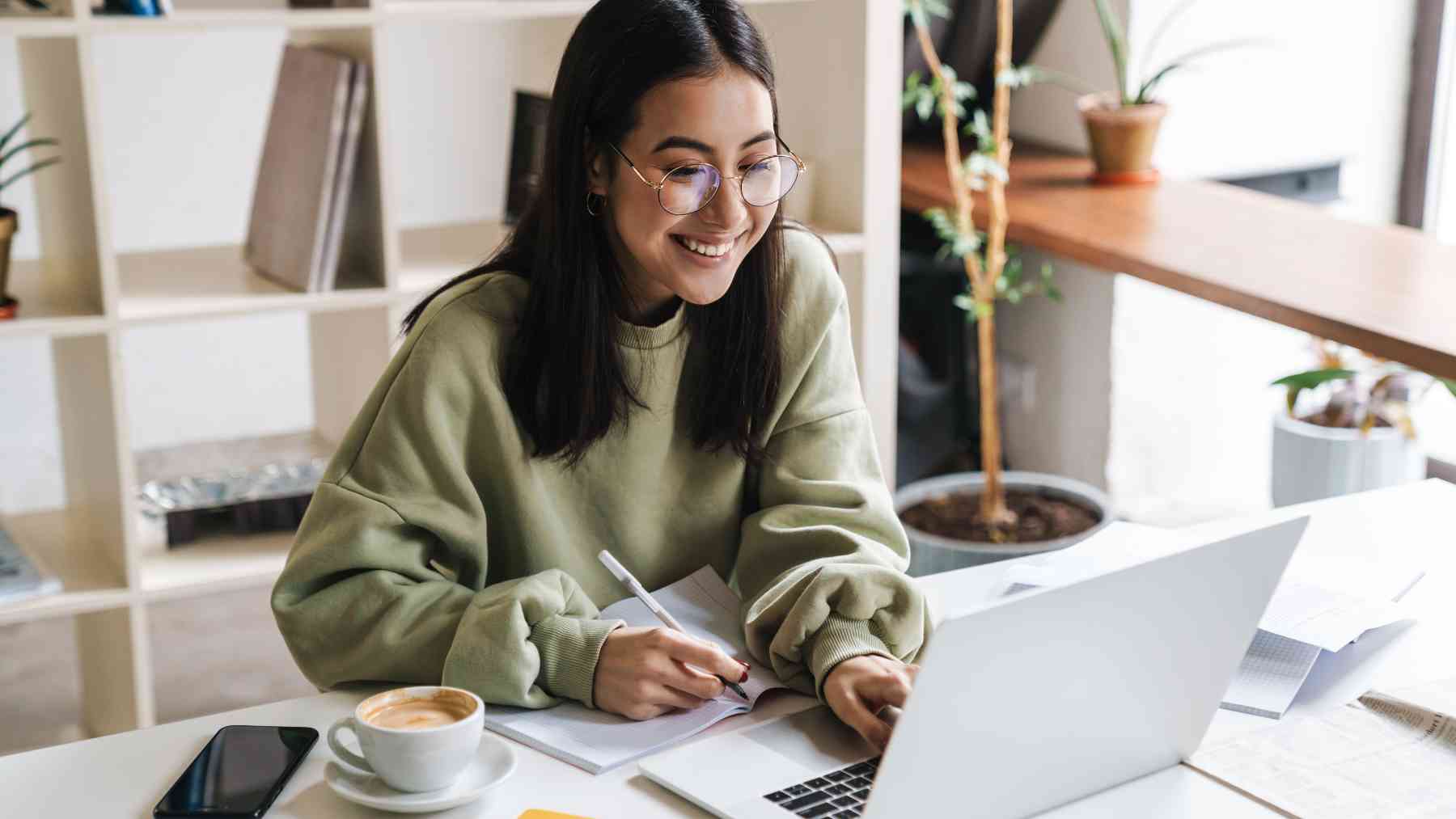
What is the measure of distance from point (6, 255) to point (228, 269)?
339mm

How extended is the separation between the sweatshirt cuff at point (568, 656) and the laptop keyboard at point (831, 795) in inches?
7.6

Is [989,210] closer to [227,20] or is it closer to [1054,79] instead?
[1054,79]

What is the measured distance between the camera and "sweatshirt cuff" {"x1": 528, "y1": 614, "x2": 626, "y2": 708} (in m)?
1.16

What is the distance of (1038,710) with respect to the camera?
0.96 meters

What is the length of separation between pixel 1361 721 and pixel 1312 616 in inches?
5.8

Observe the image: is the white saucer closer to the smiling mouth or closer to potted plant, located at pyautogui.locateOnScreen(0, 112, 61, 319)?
the smiling mouth

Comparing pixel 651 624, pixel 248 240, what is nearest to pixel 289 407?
pixel 248 240

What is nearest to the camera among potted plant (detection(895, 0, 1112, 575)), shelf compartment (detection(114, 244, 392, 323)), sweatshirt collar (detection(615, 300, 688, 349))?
sweatshirt collar (detection(615, 300, 688, 349))

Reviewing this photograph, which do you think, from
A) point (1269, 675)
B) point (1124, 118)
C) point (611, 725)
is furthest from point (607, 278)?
→ point (1124, 118)

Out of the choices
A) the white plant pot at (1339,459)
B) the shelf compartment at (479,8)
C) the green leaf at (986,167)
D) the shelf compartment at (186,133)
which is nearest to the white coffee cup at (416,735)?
the shelf compartment at (479,8)

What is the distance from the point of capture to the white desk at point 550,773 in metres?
1.03

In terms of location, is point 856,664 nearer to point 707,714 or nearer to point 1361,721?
point 707,714

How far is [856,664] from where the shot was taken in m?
1.15

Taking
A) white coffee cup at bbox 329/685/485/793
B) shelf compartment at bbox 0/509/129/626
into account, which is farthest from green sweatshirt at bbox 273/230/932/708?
shelf compartment at bbox 0/509/129/626
